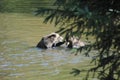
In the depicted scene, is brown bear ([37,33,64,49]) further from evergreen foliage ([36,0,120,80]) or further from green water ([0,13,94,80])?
evergreen foliage ([36,0,120,80])

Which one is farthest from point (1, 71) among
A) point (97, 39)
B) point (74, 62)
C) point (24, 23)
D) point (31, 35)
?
point (24, 23)

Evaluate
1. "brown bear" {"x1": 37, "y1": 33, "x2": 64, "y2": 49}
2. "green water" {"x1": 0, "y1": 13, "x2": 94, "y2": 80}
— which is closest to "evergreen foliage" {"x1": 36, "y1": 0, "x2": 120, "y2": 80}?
"green water" {"x1": 0, "y1": 13, "x2": 94, "y2": 80}

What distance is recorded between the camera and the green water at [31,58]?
493 inches

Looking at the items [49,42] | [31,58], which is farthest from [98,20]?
[49,42]

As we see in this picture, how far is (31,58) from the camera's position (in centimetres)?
1480

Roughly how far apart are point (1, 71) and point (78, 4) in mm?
8672

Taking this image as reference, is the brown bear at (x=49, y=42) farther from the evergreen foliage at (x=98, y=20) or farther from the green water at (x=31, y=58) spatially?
the evergreen foliage at (x=98, y=20)

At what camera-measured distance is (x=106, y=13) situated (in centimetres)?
459

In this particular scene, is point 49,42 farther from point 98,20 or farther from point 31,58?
point 98,20

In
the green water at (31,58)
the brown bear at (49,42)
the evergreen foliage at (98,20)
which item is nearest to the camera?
the evergreen foliage at (98,20)

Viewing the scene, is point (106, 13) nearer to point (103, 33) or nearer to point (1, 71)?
point (103, 33)

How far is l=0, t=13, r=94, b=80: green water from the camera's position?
41.1 ft

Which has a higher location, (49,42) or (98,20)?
(98,20)

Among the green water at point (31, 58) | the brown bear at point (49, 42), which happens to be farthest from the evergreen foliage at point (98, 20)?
the brown bear at point (49, 42)
